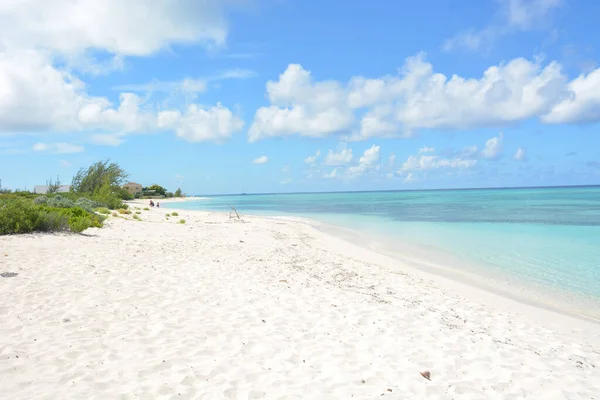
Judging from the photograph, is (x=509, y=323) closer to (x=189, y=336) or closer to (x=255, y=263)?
(x=189, y=336)

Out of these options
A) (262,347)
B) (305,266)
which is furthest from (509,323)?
(305,266)

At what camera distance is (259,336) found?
19.1 ft

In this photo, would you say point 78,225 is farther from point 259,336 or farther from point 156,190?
point 156,190

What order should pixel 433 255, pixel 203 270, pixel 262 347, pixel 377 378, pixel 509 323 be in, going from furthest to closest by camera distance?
pixel 433 255 → pixel 203 270 → pixel 509 323 → pixel 262 347 → pixel 377 378

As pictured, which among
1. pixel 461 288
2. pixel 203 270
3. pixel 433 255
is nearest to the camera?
pixel 203 270

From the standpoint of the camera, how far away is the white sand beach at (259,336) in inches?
174

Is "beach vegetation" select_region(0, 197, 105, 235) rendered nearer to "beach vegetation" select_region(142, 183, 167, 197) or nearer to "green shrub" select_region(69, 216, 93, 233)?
"green shrub" select_region(69, 216, 93, 233)

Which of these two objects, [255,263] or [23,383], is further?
[255,263]

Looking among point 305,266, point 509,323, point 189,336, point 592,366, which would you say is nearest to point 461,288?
point 509,323

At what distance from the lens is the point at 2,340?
503 cm

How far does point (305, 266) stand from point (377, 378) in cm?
721

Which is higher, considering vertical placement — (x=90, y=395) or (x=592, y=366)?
A: (x=90, y=395)

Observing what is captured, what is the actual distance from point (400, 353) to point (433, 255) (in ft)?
39.5

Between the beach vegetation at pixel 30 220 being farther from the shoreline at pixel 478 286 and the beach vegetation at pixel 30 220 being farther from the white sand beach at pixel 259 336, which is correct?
the shoreline at pixel 478 286
